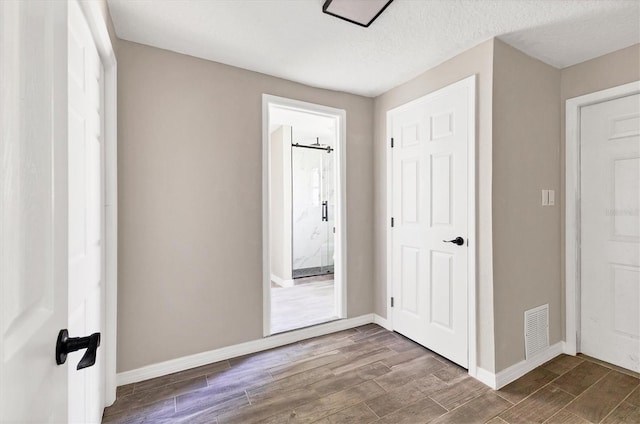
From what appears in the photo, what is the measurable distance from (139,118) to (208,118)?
481 millimetres

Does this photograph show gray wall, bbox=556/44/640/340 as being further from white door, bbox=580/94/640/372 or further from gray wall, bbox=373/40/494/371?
gray wall, bbox=373/40/494/371

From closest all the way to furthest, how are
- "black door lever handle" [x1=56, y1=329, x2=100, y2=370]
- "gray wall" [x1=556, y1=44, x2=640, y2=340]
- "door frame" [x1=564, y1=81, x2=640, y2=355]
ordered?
"black door lever handle" [x1=56, y1=329, x2=100, y2=370]
"gray wall" [x1=556, y1=44, x2=640, y2=340]
"door frame" [x1=564, y1=81, x2=640, y2=355]

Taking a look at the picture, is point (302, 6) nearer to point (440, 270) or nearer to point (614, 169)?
point (440, 270)

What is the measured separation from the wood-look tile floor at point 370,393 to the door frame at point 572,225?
0.24m

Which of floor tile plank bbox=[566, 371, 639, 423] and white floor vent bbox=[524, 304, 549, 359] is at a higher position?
white floor vent bbox=[524, 304, 549, 359]

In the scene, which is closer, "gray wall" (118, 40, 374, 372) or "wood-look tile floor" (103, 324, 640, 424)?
"wood-look tile floor" (103, 324, 640, 424)

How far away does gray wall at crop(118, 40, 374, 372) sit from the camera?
2115 millimetres

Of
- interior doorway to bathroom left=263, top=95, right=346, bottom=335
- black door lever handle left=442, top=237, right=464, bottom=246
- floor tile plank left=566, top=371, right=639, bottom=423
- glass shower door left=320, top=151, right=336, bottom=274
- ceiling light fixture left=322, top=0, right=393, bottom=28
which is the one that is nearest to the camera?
ceiling light fixture left=322, top=0, right=393, bottom=28

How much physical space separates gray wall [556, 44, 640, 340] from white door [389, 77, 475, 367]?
1.02m

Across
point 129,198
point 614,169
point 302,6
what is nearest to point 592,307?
point 614,169

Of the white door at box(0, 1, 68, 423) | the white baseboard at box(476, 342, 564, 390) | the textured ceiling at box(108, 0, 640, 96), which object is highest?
the textured ceiling at box(108, 0, 640, 96)

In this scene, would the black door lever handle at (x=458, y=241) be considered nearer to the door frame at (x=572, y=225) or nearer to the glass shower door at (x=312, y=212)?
the door frame at (x=572, y=225)

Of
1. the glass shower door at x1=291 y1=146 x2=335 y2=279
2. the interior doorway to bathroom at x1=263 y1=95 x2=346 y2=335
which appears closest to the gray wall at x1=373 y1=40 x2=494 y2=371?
the interior doorway to bathroom at x1=263 y1=95 x2=346 y2=335

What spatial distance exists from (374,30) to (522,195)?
1.63m
